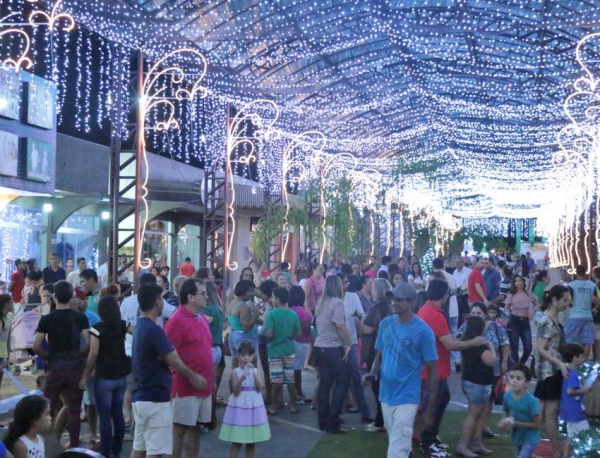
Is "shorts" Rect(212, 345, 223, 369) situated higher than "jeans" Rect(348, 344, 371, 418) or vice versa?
"shorts" Rect(212, 345, 223, 369)

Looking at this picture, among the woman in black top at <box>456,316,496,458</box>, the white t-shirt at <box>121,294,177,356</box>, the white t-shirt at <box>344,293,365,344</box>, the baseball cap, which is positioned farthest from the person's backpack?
the baseball cap

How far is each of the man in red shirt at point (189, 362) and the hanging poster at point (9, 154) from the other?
401 inches

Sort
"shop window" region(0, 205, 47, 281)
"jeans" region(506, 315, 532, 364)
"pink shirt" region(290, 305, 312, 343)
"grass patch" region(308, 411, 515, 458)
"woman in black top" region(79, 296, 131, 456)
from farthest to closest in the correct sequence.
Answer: "shop window" region(0, 205, 47, 281) → "jeans" region(506, 315, 532, 364) → "pink shirt" region(290, 305, 312, 343) → "grass patch" region(308, 411, 515, 458) → "woman in black top" region(79, 296, 131, 456)

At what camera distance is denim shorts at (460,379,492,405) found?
8.43m

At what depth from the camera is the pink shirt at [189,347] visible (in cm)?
689

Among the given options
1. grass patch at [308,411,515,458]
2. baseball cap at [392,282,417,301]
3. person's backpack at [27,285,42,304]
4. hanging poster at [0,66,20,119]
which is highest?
hanging poster at [0,66,20,119]

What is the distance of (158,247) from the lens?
93.3 feet

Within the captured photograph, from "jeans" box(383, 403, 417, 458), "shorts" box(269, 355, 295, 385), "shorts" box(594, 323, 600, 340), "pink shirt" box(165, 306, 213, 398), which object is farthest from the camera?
"shorts" box(594, 323, 600, 340)

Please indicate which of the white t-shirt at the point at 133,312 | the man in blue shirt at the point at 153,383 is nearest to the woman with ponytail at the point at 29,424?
the man in blue shirt at the point at 153,383

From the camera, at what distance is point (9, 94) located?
53.6 feet

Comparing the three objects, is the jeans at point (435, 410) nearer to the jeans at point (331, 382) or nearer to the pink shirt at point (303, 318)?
A: the jeans at point (331, 382)

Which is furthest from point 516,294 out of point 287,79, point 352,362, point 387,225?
point 387,225

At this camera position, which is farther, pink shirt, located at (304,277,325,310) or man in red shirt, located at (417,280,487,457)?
pink shirt, located at (304,277,325,310)

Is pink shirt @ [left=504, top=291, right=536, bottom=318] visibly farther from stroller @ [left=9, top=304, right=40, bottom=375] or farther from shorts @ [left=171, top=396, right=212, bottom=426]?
shorts @ [left=171, top=396, right=212, bottom=426]
